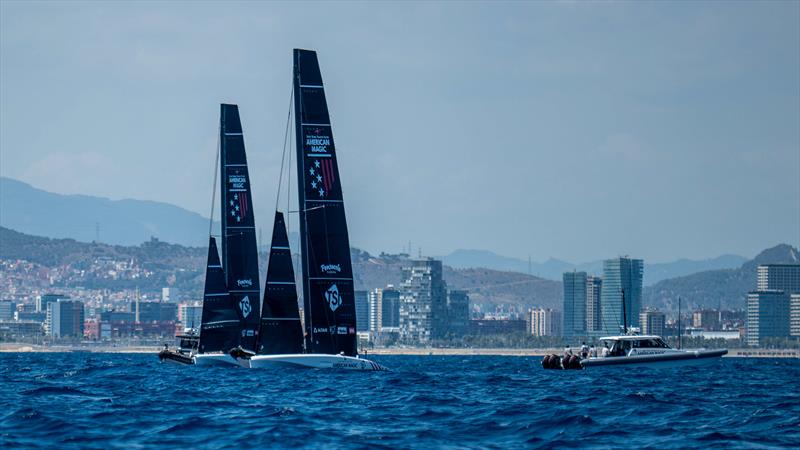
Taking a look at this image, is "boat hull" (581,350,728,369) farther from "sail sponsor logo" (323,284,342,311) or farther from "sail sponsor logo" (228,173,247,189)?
"sail sponsor logo" (323,284,342,311)

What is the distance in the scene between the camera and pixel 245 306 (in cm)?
9606

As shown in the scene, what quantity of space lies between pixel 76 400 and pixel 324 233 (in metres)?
21.6

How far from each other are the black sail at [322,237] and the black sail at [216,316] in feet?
58.5

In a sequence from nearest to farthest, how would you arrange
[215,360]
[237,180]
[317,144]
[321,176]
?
[321,176] < [317,144] < [215,360] < [237,180]

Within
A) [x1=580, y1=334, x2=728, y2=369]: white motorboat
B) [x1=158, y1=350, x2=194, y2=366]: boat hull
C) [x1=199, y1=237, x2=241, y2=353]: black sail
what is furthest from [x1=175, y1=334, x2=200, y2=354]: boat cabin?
[x1=580, y1=334, x2=728, y2=369]: white motorboat

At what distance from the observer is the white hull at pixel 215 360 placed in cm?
8844

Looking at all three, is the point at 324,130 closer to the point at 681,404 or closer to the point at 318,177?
the point at 318,177

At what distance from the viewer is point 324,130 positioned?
76.4m

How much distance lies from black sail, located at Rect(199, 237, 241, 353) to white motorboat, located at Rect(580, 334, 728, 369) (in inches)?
913

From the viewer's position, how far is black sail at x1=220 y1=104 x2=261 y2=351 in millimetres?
96375

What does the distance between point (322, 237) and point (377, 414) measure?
25.7 meters

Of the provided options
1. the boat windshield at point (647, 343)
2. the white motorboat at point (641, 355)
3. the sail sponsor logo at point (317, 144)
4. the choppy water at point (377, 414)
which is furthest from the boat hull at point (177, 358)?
the boat windshield at point (647, 343)

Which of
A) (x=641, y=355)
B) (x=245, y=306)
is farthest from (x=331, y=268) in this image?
(x=641, y=355)

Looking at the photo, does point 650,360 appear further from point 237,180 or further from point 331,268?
point 331,268
